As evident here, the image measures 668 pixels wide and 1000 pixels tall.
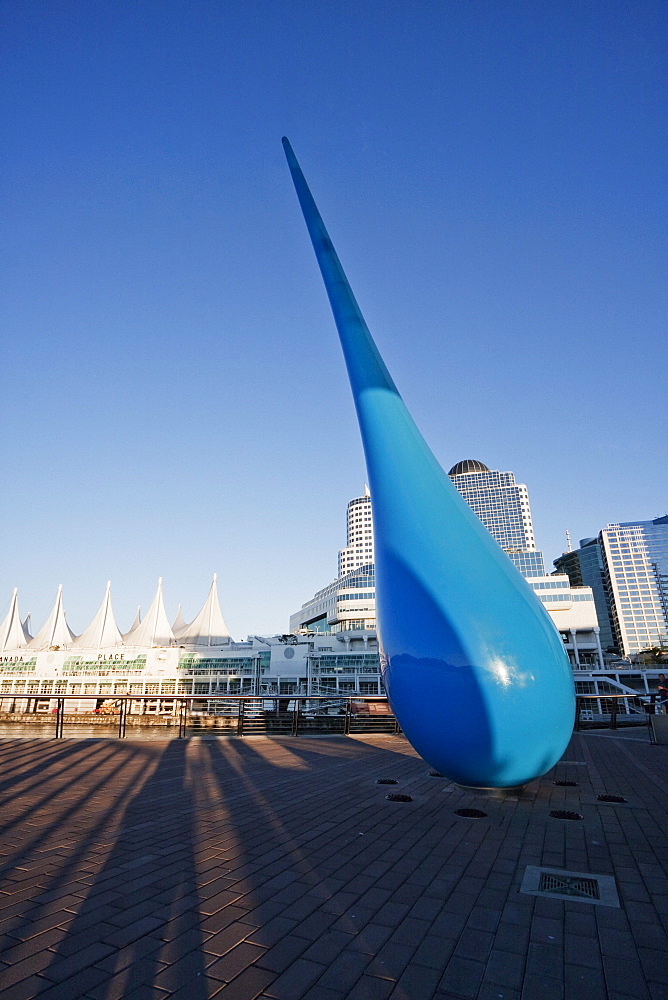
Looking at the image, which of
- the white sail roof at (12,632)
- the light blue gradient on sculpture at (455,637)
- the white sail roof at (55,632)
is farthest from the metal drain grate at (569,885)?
the white sail roof at (12,632)

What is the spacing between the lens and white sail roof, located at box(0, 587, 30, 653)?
97688mm

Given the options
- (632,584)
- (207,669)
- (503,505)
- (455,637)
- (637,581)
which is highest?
(503,505)

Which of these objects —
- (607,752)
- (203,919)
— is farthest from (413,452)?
(607,752)

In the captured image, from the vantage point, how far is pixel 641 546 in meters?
160

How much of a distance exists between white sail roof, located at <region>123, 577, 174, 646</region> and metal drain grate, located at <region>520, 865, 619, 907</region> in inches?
3618

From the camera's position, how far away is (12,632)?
10019 cm

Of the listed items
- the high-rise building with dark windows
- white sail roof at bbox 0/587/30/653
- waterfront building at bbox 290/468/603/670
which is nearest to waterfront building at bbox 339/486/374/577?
waterfront building at bbox 290/468/603/670

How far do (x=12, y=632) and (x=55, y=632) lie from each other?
42.0ft

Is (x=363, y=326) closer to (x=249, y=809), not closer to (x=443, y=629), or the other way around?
(x=443, y=629)

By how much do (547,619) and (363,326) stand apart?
4.87 metres

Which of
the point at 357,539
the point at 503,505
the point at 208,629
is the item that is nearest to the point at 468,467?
the point at 503,505

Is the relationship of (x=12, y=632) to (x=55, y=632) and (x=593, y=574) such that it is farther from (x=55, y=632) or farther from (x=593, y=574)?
(x=593, y=574)

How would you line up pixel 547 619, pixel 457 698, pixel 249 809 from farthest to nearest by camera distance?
pixel 547 619, pixel 249 809, pixel 457 698

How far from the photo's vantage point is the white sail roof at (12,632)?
9769 centimetres
